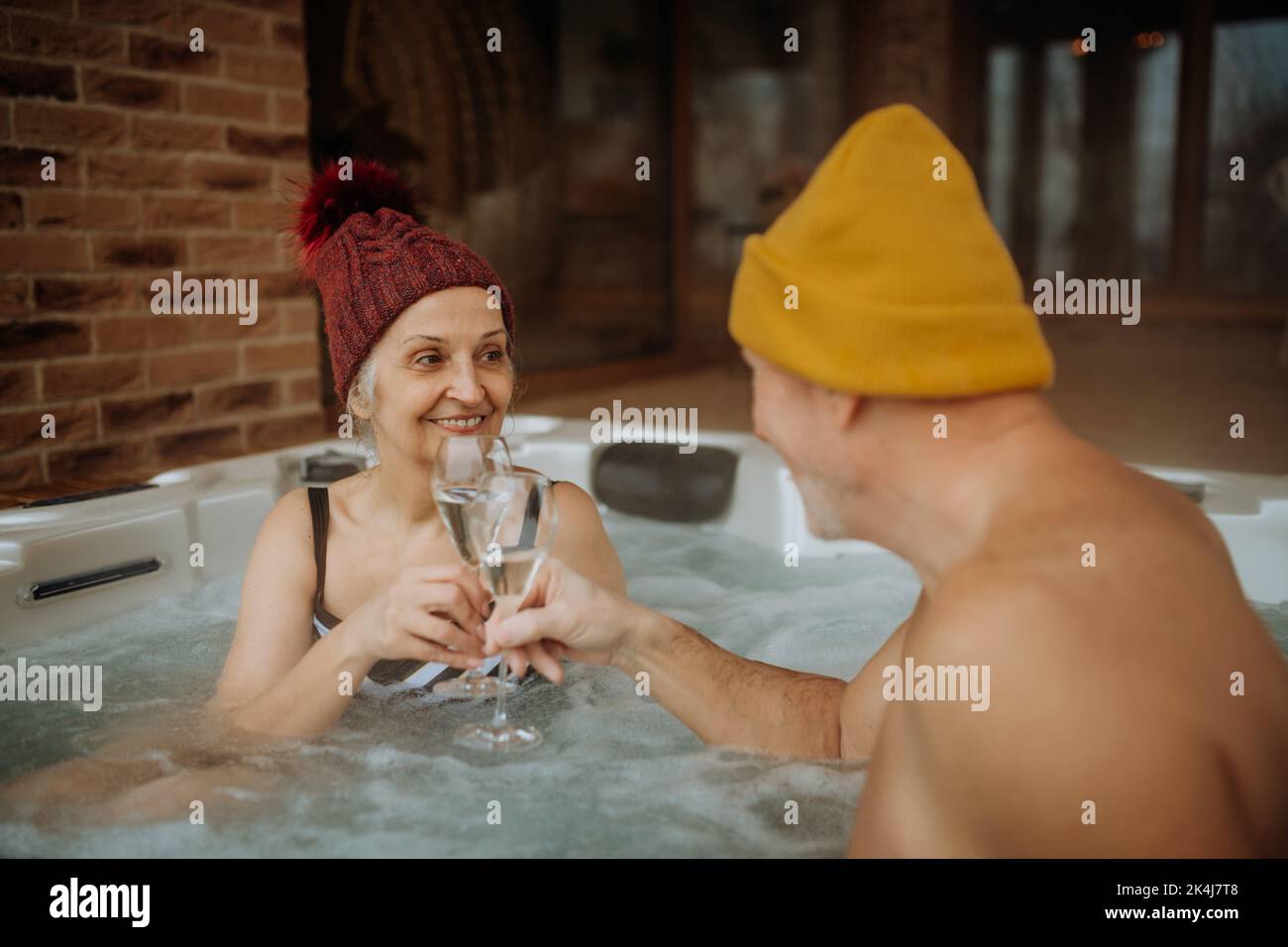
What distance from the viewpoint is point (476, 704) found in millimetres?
2021

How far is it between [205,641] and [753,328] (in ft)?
5.28

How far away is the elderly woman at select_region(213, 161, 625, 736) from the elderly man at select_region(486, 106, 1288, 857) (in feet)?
2.57

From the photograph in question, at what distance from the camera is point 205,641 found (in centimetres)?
234

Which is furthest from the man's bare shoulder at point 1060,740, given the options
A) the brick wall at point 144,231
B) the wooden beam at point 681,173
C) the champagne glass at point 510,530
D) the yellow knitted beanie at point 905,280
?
the wooden beam at point 681,173

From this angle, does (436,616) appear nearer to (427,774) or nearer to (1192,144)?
(427,774)

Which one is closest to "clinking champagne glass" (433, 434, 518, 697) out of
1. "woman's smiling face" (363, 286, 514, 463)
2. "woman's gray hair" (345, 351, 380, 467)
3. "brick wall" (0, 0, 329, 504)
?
"woman's smiling face" (363, 286, 514, 463)

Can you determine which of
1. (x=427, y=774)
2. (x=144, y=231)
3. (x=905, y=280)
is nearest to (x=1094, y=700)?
(x=905, y=280)

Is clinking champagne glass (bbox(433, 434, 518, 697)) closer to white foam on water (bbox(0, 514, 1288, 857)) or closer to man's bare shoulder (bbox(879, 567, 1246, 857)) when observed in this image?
white foam on water (bbox(0, 514, 1288, 857))

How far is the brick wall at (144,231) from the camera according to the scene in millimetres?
3141

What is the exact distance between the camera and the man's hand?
1.40 m

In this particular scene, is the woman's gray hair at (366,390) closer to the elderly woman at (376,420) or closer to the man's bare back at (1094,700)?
the elderly woman at (376,420)

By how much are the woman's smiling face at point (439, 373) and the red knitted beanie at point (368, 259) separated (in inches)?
1.1

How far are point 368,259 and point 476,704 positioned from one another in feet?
2.48
